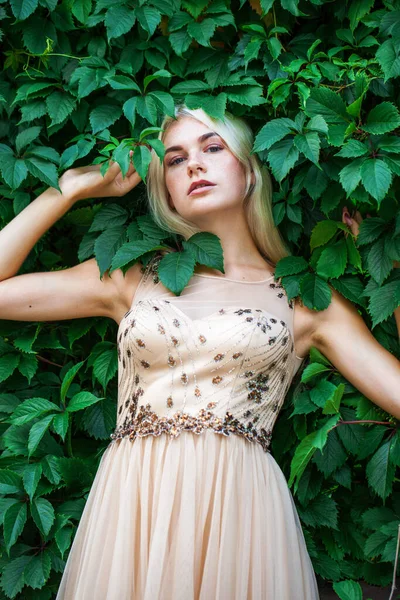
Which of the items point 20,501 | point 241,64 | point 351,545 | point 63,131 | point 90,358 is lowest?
point 351,545

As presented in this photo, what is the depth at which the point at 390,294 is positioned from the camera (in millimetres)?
2029

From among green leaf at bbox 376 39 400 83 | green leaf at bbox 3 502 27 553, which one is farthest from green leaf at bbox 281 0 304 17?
green leaf at bbox 3 502 27 553

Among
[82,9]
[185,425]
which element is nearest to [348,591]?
[185,425]

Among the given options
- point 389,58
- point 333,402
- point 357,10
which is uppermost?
point 357,10

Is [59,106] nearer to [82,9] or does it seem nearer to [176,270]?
[82,9]

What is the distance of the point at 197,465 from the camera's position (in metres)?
1.94

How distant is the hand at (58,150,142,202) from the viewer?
Result: 7.13ft

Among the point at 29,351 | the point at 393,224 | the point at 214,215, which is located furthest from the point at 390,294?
the point at 29,351

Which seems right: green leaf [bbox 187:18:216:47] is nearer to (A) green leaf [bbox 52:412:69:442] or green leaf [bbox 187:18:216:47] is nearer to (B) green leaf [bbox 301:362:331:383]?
(B) green leaf [bbox 301:362:331:383]

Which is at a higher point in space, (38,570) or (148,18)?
(148,18)

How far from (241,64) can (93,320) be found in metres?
0.83

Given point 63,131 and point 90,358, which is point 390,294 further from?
point 63,131

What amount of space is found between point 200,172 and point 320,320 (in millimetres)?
510

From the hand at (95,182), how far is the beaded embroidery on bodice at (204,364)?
0.33 m
